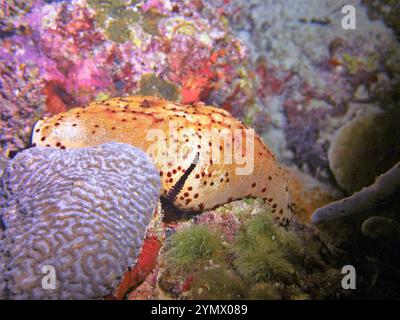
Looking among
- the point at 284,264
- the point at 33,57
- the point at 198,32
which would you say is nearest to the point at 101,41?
the point at 33,57

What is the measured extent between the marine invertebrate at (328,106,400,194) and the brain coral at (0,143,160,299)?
347 centimetres

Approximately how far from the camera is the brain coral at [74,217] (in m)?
2.46

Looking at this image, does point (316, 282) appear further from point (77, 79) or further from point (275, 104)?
point (275, 104)

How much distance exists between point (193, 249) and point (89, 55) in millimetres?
3216

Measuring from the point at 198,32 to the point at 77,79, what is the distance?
2075 millimetres

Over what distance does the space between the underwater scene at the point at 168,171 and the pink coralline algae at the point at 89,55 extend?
0.02 m

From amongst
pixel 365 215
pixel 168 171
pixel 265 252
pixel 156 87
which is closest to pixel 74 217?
pixel 168 171

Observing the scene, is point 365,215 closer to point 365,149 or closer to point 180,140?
point 365,149

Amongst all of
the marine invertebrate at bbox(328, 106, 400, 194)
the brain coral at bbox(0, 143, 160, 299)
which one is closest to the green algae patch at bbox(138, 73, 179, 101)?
the brain coral at bbox(0, 143, 160, 299)

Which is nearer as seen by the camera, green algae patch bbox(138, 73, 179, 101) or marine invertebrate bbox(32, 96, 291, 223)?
marine invertebrate bbox(32, 96, 291, 223)

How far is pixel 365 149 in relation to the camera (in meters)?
4.98

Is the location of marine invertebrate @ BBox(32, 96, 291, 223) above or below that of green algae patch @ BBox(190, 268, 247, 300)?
above

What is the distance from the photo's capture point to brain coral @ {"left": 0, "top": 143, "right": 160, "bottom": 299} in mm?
2463

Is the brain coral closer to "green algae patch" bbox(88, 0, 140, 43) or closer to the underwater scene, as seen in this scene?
the underwater scene
